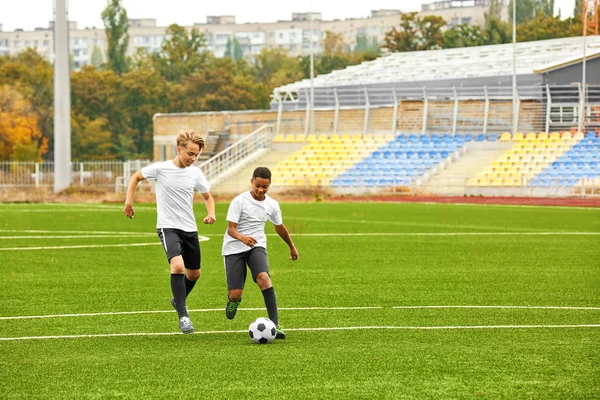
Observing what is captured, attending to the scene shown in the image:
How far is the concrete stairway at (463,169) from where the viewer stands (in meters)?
49.3

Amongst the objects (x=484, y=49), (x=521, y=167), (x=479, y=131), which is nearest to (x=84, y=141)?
(x=484, y=49)

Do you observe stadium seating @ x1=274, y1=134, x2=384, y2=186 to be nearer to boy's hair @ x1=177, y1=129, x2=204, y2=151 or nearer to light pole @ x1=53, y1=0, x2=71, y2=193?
light pole @ x1=53, y1=0, x2=71, y2=193

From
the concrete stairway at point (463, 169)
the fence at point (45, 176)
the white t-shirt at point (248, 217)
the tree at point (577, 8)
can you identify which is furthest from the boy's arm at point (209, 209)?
the tree at point (577, 8)

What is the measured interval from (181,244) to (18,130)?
6763cm

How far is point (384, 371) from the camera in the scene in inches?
343

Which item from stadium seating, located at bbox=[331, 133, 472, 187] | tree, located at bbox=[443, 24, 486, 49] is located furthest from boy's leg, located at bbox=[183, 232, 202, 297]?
tree, located at bbox=[443, 24, 486, 49]

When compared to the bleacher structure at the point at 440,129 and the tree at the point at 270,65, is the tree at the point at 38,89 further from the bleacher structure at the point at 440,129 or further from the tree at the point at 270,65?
the tree at the point at 270,65

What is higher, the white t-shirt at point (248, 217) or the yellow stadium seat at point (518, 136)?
the white t-shirt at point (248, 217)

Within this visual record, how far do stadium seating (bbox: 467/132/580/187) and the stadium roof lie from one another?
23.2 ft

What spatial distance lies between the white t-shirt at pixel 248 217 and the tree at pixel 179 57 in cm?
9276

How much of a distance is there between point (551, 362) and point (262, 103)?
85916 mm

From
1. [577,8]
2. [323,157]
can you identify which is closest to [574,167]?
[323,157]

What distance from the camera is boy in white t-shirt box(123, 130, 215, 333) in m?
11.1

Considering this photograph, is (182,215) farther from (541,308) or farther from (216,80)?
(216,80)
